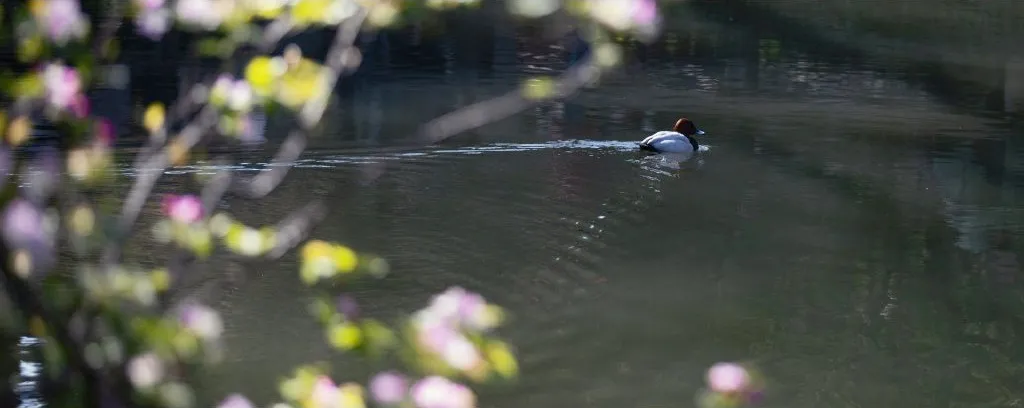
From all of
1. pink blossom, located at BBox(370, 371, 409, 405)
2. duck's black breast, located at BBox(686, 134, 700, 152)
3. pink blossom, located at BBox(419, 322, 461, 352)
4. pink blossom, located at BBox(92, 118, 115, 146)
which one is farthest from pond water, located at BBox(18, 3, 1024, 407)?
pink blossom, located at BBox(419, 322, 461, 352)

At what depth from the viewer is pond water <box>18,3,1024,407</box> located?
612 centimetres

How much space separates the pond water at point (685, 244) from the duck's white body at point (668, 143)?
13cm

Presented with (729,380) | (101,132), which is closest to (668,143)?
(729,380)

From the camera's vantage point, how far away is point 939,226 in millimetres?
9195

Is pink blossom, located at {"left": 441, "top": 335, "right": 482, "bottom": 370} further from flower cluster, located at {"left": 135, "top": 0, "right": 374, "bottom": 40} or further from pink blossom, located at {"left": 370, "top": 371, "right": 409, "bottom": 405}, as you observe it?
flower cluster, located at {"left": 135, "top": 0, "right": 374, "bottom": 40}

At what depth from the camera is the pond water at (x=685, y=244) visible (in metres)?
6.12

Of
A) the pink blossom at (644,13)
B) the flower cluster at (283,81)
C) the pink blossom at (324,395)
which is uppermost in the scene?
the pink blossom at (644,13)

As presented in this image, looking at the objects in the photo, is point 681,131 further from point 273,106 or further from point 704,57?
point 273,106

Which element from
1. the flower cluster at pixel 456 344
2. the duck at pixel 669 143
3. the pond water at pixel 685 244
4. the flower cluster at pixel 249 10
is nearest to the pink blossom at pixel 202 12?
the flower cluster at pixel 249 10

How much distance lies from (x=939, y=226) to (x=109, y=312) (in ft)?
25.1

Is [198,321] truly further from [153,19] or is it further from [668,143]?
[668,143]

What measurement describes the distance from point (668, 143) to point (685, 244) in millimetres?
2673

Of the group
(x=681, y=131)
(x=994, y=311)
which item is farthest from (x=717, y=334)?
(x=681, y=131)

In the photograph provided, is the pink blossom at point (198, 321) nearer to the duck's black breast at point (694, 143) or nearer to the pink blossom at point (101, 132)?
the pink blossom at point (101, 132)
